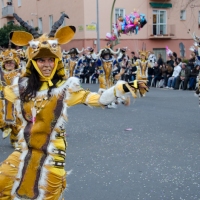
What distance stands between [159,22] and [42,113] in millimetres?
29511

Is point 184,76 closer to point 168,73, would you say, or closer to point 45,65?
point 168,73

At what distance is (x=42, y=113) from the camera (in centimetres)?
331

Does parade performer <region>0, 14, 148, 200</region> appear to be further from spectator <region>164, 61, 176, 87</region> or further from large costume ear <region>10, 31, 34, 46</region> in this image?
spectator <region>164, 61, 176, 87</region>

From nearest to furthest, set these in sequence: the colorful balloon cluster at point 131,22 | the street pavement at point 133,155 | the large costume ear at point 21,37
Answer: the large costume ear at point 21,37 < the street pavement at point 133,155 < the colorful balloon cluster at point 131,22

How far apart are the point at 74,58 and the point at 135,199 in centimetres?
1586

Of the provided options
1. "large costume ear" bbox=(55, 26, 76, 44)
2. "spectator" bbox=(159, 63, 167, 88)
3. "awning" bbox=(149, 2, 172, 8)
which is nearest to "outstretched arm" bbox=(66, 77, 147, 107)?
"large costume ear" bbox=(55, 26, 76, 44)

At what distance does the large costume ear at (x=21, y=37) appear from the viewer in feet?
11.5

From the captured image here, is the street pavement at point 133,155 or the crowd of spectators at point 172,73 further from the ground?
the crowd of spectators at point 172,73

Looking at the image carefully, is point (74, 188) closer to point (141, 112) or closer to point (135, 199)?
point (135, 199)

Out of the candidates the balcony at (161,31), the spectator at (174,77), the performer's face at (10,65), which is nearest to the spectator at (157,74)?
the spectator at (174,77)

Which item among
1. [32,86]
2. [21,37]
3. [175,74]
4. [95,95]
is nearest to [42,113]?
[32,86]

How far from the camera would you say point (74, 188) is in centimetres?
499

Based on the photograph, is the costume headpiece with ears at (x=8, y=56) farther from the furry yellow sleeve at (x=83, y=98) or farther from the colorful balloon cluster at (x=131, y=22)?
the colorful balloon cluster at (x=131, y=22)

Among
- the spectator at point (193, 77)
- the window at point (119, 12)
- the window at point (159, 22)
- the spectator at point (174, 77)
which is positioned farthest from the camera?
the window at point (159, 22)
